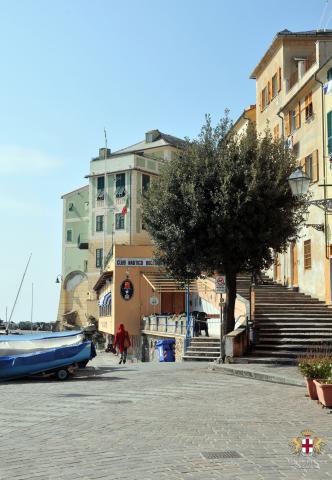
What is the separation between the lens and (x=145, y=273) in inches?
1703

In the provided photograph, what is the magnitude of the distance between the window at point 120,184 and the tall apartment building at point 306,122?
3478cm

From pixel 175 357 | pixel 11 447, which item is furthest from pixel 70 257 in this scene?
pixel 11 447

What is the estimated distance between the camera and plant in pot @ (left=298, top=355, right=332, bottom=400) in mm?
12359

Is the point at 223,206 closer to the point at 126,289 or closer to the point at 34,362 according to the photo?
the point at 34,362

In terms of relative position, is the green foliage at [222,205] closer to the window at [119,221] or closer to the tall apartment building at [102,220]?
the tall apartment building at [102,220]

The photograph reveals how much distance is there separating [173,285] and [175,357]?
9.82 metres

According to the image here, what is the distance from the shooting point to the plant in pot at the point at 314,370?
12.4 metres

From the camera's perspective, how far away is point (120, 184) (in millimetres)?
70438

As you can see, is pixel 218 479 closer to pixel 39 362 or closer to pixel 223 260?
pixel 39 362

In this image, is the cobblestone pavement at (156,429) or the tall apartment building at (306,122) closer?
the cobblestone pavement at (156,429)

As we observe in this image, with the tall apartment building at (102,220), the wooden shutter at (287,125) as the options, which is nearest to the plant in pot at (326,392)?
the wooden shutter at (287,125)

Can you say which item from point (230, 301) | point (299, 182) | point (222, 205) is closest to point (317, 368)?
point (299, 182)

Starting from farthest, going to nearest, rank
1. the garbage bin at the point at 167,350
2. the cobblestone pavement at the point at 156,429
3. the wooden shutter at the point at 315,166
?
the garbage bin at the point at 167,350
the wooden shutter at the point at 315,166
the cobblestone pavement at the point at 156,429

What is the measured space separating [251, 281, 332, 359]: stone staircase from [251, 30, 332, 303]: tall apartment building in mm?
1015
